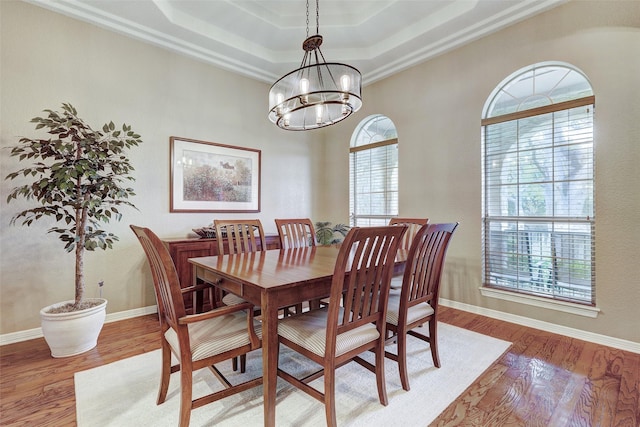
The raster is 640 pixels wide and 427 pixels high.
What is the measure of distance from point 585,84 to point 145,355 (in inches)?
178

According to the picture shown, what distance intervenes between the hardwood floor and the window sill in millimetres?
256

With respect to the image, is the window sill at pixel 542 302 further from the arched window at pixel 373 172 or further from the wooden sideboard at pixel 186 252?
the wooden sideboard at pixel 186 252

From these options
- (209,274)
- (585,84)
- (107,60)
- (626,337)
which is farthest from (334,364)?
(107,60)

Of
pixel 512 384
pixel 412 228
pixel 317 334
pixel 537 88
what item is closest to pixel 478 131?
pixel 537 88

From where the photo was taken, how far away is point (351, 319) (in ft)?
5.16

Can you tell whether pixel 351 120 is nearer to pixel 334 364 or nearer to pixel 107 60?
pixel 107 60

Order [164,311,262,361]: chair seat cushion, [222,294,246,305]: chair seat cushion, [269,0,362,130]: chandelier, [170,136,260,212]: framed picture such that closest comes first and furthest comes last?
[164,311,262,361]: chair seat cushion
[269,0,362,130]: chandelier
[222,294,246,305]: chair seat cushion
[170,136,260,212]: framed picture

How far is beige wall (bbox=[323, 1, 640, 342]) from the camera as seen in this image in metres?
2.43

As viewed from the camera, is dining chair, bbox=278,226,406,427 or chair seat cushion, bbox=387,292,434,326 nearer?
dining chair, bbox=278,226,406,427

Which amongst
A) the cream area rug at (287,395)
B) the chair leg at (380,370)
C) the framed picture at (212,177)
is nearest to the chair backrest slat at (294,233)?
the cream area rug at (287,395)

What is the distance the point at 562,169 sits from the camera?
2.81m

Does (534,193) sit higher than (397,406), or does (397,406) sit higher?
(534,193)

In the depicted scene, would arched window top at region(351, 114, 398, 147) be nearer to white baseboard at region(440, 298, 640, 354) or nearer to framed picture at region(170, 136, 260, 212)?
framed picture at region(170, 136, 260, 212)

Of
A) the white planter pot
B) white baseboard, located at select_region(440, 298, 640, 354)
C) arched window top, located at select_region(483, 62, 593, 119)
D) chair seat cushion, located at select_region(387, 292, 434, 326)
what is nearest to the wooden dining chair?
chair seat cushion, located at select_region(387, 292, 434, 326)
